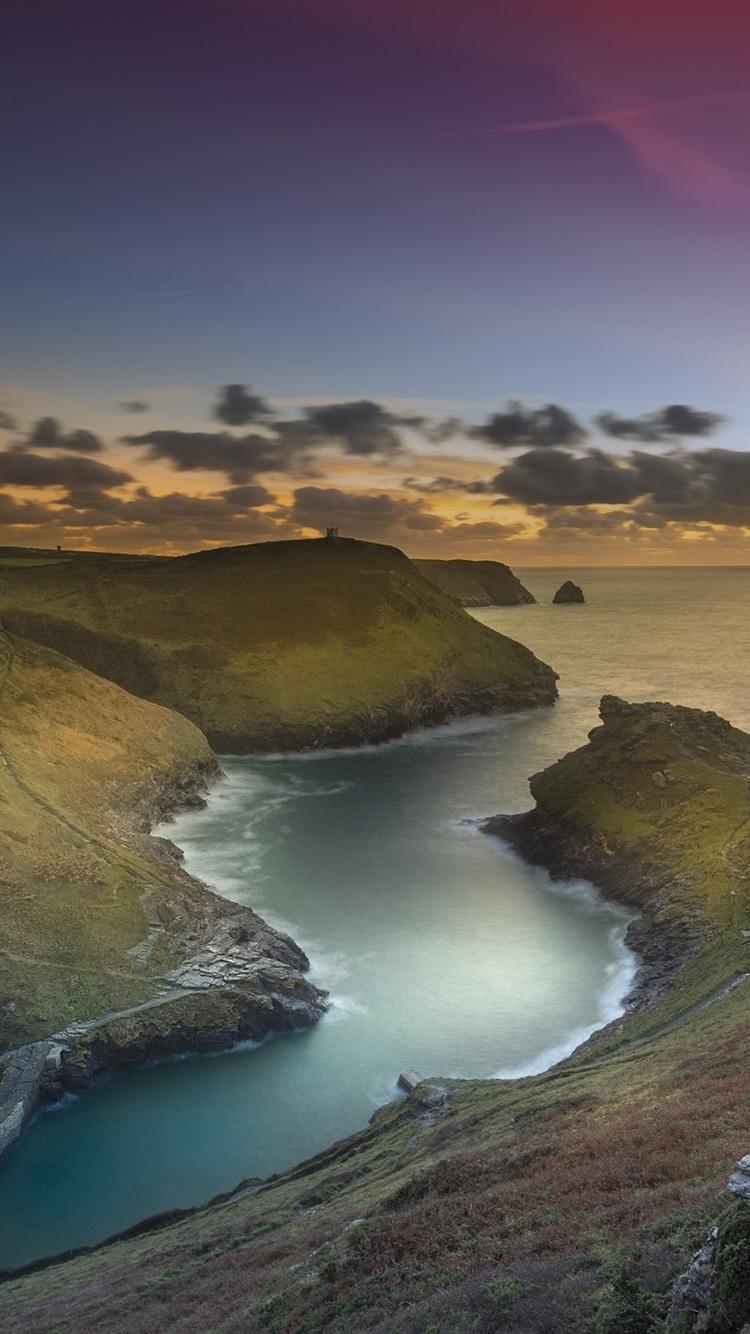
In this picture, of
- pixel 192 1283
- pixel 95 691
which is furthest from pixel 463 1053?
pixel 95 691

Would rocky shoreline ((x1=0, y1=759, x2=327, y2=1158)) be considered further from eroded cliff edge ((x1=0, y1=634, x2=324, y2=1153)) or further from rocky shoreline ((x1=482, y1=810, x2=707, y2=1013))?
rocky shoreline ((x1=482, y1=810, x2=707, y2=1013))

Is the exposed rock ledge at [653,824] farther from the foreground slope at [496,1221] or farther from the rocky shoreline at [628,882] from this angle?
the foreground slope at [496,1221]

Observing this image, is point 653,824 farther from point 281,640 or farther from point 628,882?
point 281,640

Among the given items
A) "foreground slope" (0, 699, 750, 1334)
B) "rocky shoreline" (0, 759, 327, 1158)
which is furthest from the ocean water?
"foreground slope" (0, 699, 750, 1334)

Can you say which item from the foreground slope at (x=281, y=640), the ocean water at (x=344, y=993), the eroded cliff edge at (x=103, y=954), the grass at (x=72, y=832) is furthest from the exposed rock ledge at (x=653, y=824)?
the foreground slope at (x=281, y=640)

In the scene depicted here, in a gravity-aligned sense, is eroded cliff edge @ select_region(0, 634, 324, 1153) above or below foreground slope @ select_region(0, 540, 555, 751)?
below
